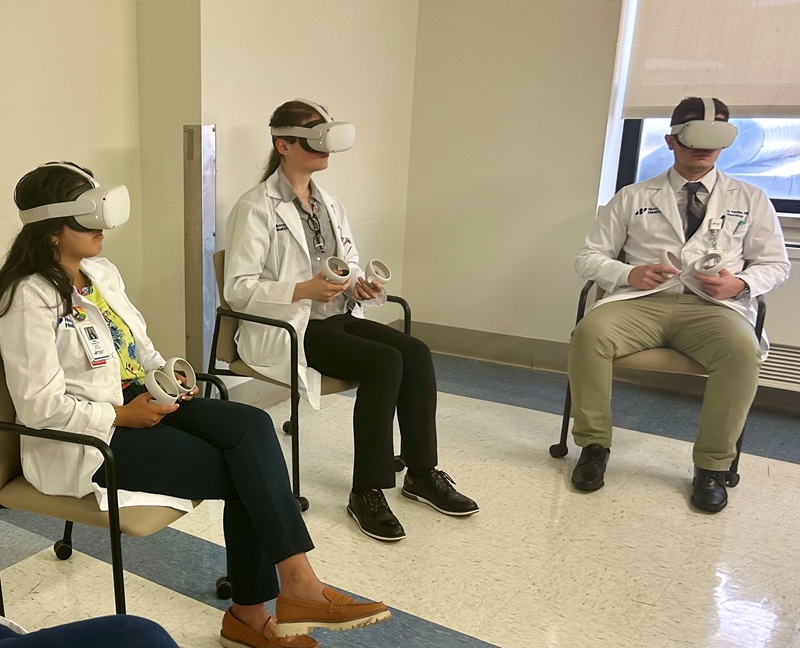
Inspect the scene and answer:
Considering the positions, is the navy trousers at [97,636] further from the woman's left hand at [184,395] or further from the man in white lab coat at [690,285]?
the man in white lab coat at [690,285]

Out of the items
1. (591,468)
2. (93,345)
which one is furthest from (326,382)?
(591,468)

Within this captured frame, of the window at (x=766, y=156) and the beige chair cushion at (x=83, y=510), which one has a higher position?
the window at (x=766, y=156)

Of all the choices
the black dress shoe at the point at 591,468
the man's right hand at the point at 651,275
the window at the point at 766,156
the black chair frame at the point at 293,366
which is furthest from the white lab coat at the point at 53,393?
the window at the point at 766,156

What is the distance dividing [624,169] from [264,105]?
6.48 feet

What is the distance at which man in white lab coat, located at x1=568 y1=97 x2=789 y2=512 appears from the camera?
267 centimetres

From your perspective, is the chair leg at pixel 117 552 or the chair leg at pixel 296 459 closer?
the chair leg at pixel 117 552

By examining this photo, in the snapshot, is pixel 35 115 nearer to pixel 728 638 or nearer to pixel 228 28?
pixel 228 28

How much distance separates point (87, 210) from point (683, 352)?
2.10m

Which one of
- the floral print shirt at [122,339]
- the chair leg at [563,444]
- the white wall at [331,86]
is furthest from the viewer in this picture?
the chair leg at [563,444]

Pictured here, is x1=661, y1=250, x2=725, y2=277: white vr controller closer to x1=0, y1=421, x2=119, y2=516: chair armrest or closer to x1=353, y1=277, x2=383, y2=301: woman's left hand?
x1=353, y1=277, x2=383, y2=301: woman's left hand

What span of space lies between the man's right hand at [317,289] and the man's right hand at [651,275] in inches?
45.9

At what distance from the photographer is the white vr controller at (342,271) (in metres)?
2.38

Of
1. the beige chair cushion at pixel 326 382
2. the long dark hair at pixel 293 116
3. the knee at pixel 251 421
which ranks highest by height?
the long dark hair at pixel 293 116

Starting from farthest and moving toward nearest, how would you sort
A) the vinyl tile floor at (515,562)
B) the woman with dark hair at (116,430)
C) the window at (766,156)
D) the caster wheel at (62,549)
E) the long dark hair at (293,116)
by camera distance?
1. the window at (766,156)
2. the long dark hair at (293,116)
3. the caster wheel at (62,549)
4. the vinyl tile floor at (515,562)
5. the woman with dark hair at (116,430)
